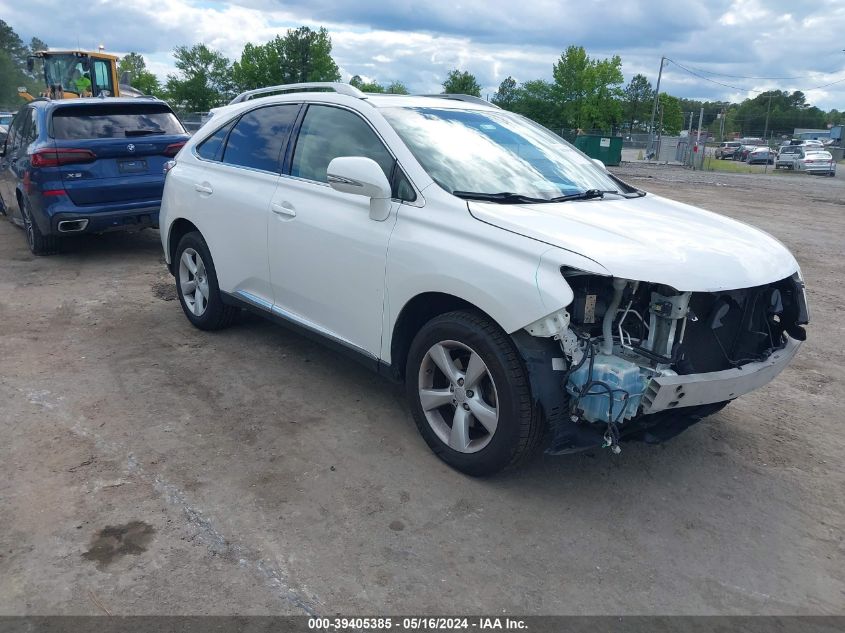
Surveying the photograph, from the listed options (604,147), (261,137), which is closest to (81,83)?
(261,137)

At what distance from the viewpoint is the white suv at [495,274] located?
3039 mm

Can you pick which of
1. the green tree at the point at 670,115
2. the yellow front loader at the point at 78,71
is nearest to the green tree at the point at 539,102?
the green tree at the point at 670,115

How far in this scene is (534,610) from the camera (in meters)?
2.66

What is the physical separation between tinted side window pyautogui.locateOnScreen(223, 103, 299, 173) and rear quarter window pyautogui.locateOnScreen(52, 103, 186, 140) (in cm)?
367

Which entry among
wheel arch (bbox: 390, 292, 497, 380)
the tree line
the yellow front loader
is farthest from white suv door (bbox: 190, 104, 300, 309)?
the tree line

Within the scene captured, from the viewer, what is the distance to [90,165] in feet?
25.5

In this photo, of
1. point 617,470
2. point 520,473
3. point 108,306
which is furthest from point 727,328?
point 108,306

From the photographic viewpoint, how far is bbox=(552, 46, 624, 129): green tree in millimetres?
74938

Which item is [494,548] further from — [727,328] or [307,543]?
[727,328]

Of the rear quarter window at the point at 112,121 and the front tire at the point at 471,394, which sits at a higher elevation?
the rear quarter window at the point at 112,121

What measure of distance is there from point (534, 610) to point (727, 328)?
5.51 feet

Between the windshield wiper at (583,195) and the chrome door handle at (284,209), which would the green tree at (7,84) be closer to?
the chrome door handle at (284,209)

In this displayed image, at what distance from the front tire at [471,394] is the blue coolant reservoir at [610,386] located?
0.81 feet

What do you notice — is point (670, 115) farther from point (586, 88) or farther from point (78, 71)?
point (78, 71)
